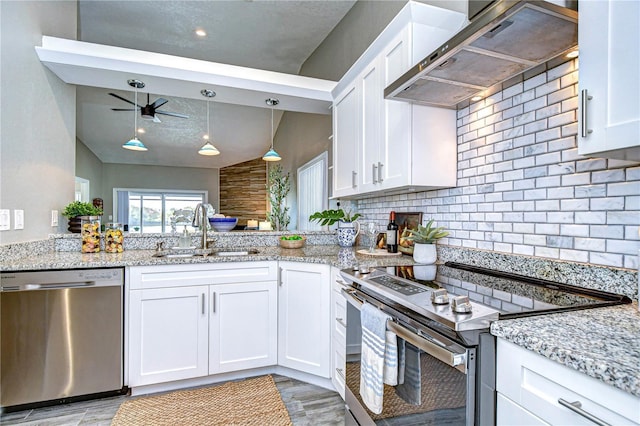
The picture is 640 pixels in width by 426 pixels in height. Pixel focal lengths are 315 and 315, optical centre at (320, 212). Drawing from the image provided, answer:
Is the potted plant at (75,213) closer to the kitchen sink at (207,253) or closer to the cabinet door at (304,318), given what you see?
the kitchen sink at (207,253)

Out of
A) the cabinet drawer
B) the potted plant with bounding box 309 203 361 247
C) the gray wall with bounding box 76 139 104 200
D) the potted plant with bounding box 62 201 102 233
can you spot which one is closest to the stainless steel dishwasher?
the cabinet drawer

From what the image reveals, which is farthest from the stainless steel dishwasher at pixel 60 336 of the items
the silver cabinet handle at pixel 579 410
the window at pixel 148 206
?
the window at pixel 148 206

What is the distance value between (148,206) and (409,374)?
9.08 meters

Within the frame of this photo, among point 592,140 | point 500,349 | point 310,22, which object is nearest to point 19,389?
point 500,349

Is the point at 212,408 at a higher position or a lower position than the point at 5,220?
lower

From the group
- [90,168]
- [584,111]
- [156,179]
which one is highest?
[90,168]

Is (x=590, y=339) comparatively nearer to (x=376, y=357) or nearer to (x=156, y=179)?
(x=376, y=357)

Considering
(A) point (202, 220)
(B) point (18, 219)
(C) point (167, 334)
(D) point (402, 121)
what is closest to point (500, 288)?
(D) point (402, 121)

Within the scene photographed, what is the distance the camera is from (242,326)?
221 centimetres

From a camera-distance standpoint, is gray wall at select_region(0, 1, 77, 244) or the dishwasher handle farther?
gray wall at select_region(0, 1, 77, 244)

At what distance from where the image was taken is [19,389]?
1.83m

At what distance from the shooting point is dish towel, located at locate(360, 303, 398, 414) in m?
1.19

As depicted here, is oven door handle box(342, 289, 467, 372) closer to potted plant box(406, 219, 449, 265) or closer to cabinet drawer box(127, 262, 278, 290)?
potted plant box(406, 219, 449, 265)

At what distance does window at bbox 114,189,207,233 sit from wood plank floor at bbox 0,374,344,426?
6.76m
